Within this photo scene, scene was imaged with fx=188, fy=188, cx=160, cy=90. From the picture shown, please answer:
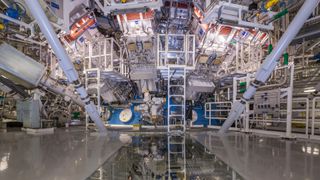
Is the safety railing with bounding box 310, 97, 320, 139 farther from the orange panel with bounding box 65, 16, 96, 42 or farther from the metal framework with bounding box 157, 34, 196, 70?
the orange panel with bounding box 65, 16, 96, 42

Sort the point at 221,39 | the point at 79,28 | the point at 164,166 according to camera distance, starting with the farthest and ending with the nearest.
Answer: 1. the point at 79,28
2. the point at 221,39
3. the point at 164,166

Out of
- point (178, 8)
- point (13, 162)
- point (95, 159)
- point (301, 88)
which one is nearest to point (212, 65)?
point (178, 8)

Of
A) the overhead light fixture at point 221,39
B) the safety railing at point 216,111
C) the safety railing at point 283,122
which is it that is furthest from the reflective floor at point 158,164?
the overhead light fixture at point 221,39

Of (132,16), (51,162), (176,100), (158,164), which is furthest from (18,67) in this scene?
(176,100)

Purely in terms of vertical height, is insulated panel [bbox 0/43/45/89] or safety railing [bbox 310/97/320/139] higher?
insulated panel [bbox 0/43/45/89]

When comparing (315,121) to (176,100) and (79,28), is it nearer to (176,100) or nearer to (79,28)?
(176,100)

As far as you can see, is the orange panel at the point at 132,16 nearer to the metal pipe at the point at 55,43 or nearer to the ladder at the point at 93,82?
the ladder at the point at 93,82

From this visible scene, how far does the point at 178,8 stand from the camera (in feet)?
23.6

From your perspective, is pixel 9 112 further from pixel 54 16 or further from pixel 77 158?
pixel 77 158

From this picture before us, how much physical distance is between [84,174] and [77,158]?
2.58 ft

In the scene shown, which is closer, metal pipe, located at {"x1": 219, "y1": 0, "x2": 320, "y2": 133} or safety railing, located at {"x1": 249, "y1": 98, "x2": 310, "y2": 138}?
metal pipe, located at {"x1": 219, "y1": 0, "x2": 320, "y2": 133}

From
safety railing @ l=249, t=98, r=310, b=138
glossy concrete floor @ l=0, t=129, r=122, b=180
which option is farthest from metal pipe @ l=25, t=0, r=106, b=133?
safety railing @ l=249, t=98, r=310, b=138

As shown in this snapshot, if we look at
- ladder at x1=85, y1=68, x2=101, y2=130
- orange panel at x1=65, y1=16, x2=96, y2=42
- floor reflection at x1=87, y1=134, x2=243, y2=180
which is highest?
orange panel at x1=65, y1=16, x2=96, y2=42

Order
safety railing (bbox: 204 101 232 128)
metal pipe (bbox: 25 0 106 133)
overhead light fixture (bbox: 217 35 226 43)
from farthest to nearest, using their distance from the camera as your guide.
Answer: safety railing (bbox: 204 101 232 128), overhead light fixture (bbox: 217 35 226 43), metal pipe (bbox: 25 0 106 133)
